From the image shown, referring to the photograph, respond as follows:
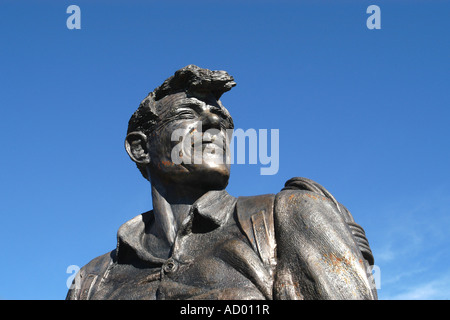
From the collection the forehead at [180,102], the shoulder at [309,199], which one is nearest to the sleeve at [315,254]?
the shoulder at [309,199]

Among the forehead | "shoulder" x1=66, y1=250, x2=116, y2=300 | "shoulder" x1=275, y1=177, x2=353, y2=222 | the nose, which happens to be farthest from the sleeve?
"shoulder" x1=66, y1=250, x2=116, y2=300

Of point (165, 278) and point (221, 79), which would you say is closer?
point (165, 278)

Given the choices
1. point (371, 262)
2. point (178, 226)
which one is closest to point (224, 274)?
point (178, 226)

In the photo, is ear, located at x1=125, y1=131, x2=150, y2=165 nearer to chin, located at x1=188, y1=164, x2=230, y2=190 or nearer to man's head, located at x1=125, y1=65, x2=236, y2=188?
man's head, located at x1=125, y1=65, x2=236, y2=188

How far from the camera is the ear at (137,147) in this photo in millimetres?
5590

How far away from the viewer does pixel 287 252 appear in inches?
173

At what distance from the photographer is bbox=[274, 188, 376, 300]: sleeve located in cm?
416

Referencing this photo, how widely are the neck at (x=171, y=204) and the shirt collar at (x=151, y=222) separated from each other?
17 cm

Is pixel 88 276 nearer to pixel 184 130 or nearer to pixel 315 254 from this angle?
pixel 184 130

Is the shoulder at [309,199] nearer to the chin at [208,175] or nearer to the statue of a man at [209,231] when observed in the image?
the statue of a man at [209,231]

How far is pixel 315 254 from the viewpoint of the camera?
4297mm

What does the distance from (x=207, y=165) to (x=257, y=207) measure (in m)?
0.65
